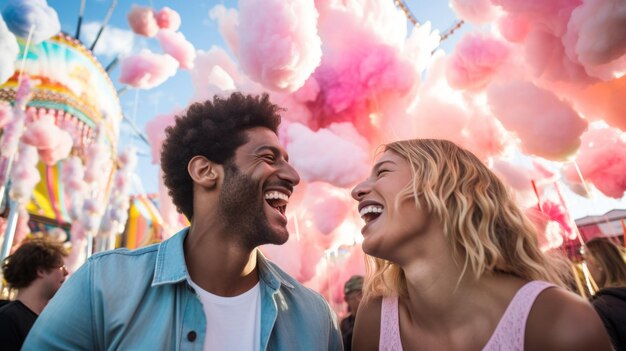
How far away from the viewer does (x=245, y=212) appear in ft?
5.90

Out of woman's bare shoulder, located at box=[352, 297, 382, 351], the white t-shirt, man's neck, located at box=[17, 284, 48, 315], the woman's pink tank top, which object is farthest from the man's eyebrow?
man's neck, located at box=[17, 284, 48, 315]

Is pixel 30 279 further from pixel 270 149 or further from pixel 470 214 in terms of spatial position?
pixel 470 214

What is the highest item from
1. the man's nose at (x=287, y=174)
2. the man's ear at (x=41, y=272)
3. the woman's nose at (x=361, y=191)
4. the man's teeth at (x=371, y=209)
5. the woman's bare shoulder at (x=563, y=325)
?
the man's nose at (x=287, y=174)

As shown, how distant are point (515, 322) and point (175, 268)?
1249mm

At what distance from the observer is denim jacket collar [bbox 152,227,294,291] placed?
4.93 feet

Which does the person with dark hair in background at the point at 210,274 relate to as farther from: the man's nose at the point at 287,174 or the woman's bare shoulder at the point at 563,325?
the woman's bare shoulder at the point at 563,325

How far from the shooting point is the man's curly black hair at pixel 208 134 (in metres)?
2.00

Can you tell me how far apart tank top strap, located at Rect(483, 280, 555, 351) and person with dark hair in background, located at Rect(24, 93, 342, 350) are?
662 millimetres

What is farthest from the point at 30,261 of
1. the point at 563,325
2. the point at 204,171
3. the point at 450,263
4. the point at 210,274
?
the point at 563,325

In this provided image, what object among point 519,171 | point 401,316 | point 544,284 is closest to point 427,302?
point 401,316

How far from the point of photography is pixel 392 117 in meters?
5.29

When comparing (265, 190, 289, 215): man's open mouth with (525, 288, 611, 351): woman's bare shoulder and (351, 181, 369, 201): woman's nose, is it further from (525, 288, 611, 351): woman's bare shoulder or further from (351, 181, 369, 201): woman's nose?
(525, 288, 611, 351): woman's bare shoulder

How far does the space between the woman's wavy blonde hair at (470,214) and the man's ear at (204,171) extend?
2.82 ft

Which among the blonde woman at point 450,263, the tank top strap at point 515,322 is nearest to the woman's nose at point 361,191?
the blonde woman at point 450,263
